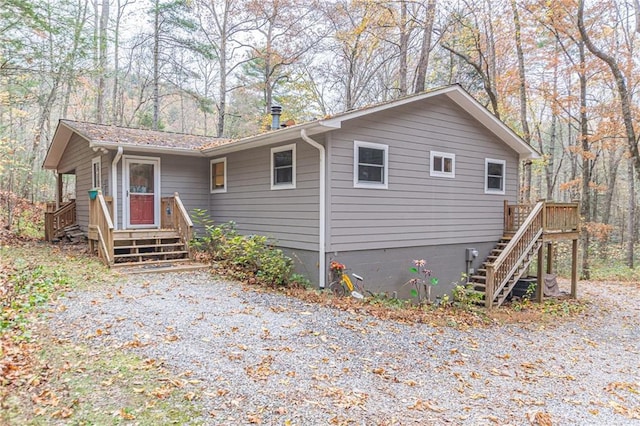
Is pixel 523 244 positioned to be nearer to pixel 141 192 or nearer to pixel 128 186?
pixel 141 192

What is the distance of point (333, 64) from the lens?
2259cm

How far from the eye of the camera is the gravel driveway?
12.4 feet

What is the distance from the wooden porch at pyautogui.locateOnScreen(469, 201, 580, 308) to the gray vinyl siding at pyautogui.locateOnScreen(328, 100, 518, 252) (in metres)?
0.60

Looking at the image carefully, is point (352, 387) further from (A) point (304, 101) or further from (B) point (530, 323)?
(A) point (304, 101)

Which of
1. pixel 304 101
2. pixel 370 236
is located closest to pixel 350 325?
pixel 370 236

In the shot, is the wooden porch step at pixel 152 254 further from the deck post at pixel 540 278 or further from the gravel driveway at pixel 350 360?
the deck post at pixel 540 278

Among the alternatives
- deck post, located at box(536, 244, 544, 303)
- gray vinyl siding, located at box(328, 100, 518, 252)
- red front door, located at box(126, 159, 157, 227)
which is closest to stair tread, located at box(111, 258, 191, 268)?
red front door, located at box(126, 159, 157, 227)

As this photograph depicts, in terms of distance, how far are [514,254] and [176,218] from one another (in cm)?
861

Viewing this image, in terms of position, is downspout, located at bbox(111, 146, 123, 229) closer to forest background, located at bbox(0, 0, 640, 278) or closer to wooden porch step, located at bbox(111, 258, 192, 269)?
wooden porch step, located at bbox(111, 258, 192, 269)

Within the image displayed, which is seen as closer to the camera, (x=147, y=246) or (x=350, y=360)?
(x=350, y=360)

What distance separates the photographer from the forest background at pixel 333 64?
15.5m

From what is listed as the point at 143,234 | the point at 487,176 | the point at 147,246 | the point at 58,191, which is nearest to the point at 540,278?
the point at 487,176

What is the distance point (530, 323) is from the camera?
819 centimetres

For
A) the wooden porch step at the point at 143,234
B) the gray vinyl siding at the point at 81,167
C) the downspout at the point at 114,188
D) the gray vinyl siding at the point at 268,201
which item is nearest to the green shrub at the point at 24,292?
the wooden porch step at the point at 143,234
